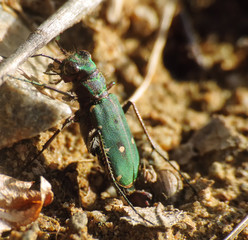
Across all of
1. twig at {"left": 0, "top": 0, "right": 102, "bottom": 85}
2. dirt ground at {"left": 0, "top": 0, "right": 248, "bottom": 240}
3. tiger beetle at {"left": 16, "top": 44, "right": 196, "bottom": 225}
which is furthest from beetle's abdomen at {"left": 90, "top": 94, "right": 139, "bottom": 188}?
twig at {"left": 0, "top": 0, "right": 102, "bottom": 85}

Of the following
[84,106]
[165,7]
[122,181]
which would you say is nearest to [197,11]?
[165,7]

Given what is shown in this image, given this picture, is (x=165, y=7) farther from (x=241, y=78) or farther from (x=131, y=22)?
(x=241, y=78)

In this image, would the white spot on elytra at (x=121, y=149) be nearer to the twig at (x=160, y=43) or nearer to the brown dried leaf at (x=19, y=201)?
the brown dried leaf at (x=19, y=201)

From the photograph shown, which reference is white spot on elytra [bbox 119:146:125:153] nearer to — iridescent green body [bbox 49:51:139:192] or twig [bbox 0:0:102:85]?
iridescent green body [bbox 49:51:139:192]

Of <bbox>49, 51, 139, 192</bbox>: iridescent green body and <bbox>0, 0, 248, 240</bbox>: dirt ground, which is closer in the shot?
<bbox>0, 0, 248, 240</bbox>: dirt ground

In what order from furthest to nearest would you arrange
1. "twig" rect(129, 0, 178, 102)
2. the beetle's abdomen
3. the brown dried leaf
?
"twig" rect(129, 0, 178, 102)
the beetle's abdomen
the brown dried leaf

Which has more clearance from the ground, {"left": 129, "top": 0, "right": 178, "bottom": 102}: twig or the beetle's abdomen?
{"left": 129, "top": 0, "right": 178, "bottom": 102}: twig

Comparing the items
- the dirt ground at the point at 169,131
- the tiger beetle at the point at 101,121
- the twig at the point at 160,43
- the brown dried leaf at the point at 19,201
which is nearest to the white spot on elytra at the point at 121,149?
the tiger beetle at the point at 101,121

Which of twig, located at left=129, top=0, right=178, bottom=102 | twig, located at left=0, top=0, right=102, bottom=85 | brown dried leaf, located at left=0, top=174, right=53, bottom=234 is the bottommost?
brown dried leaf, located at left=0, top=174, right=53, bottom=234
